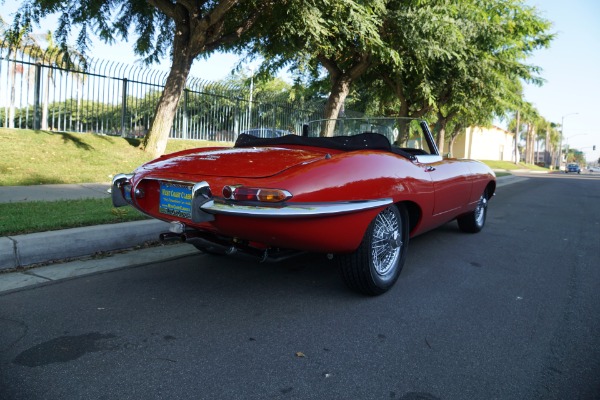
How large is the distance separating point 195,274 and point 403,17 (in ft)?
31.2

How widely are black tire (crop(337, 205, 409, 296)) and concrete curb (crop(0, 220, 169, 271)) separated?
243 cm

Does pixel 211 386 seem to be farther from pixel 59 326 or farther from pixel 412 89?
pixel 412 89

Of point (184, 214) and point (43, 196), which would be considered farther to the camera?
point (43, 196)

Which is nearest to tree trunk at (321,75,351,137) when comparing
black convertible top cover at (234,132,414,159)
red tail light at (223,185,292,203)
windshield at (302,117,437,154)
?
windshield at (302,117,437,154)

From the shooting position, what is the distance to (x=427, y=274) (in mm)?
4074

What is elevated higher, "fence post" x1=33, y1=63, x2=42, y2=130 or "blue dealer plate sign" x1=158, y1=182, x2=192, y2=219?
"fence post" x1=33, y1=63, x2=42, y2=130

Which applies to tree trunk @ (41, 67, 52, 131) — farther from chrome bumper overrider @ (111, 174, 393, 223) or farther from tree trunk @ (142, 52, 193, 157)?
chrome bumper overrider @ (111, 174, 393, 223)

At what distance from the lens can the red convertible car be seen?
273cm

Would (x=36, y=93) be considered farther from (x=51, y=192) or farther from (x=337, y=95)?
(x=337, y=95)

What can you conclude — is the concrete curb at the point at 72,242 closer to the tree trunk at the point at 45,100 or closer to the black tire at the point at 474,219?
the black tire at the point at 474,219

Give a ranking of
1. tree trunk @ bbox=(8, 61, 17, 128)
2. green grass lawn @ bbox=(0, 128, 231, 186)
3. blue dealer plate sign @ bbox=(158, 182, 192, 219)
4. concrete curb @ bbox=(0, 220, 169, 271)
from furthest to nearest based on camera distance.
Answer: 1. tree trunk @ bbox=(8, 61, 17, 128)
2. green grass lawn @ bbox=(0, 128, 231, 186)
3. concrete curb @ bbox=(0, 220, 169, 271)
4. blue dealer plate sign @ bbox=(158, 182, 192, 219)

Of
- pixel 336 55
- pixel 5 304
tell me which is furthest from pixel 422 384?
pixel 336 55

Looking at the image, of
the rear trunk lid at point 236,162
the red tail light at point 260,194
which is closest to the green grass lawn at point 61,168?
the rear trunk lid at point 236,162

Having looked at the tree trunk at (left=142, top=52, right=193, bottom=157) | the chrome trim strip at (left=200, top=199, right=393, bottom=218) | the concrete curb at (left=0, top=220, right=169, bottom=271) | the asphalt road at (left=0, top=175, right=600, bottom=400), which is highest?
Answer: the tree trunk at (left=142, top=52, right=193, bottom=157)
